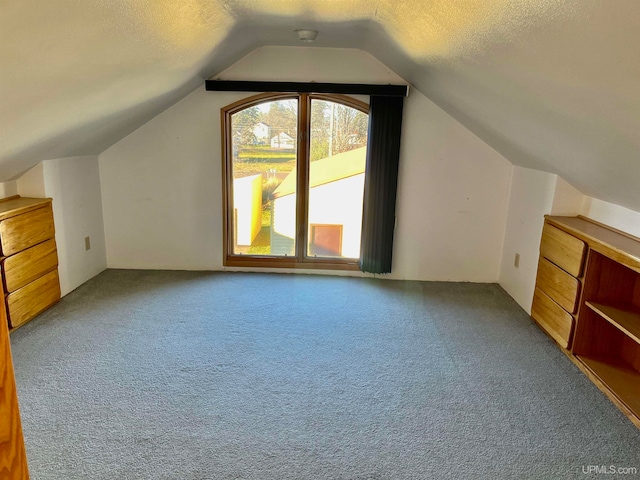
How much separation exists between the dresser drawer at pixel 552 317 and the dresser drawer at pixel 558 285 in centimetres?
4

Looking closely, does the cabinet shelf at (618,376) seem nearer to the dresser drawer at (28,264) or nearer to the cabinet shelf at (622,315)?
the cabinet shelf at (622,315)

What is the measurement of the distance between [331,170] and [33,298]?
2.55m

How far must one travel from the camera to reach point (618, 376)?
248cm

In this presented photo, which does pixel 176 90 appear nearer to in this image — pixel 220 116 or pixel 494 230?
pixel 220 116

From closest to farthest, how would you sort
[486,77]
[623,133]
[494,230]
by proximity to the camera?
[623,133] < [486,77] < [494,230]

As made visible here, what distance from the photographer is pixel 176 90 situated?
11.3 feet

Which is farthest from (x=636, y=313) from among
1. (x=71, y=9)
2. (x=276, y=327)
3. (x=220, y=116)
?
(x=220, y=116)

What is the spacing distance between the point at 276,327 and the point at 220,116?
6.48ft

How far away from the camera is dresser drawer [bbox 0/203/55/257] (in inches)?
112

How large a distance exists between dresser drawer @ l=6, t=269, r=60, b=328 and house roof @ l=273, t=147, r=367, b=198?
6.37 ft

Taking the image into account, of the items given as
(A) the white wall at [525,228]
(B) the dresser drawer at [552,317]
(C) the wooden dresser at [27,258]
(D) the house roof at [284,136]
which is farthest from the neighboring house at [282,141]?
(B) the dresser drawer at [552,317]

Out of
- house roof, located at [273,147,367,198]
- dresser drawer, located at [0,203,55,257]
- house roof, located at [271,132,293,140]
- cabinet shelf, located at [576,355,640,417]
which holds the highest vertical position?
house roof, located at [271,132,293,140]

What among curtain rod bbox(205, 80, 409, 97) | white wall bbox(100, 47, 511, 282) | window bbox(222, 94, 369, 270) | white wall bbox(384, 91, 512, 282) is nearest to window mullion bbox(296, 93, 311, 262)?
window bbox(222, 94, 369, 270)

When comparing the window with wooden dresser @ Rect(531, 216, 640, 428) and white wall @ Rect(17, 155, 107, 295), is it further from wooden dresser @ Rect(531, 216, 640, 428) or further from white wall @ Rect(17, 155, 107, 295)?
wooden dresser @ Rect(531, 216, 640, 428)
